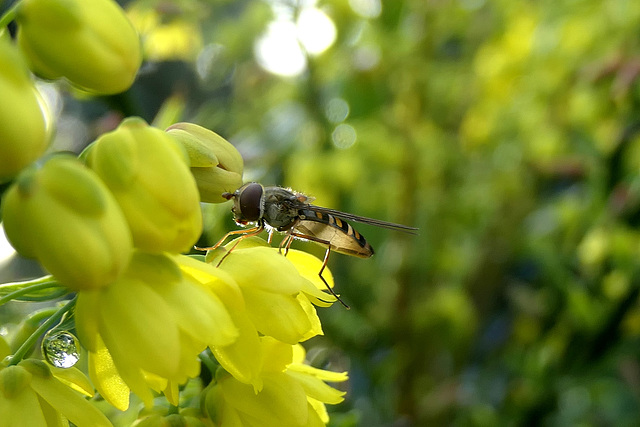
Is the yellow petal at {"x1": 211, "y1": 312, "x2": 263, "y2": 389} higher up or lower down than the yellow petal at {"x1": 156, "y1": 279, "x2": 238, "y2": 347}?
lower down

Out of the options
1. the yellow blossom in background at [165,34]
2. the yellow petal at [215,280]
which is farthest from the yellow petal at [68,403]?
the yellow blossom in background at [165,34]

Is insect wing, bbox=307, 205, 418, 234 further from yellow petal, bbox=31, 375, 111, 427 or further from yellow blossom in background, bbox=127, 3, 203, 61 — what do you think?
yellow blossom in background, bbox=127, 3, 203, 61

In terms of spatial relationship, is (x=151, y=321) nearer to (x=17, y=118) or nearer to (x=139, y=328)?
(x=139, y=328)

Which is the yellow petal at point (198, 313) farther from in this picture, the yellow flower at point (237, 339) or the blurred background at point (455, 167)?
the blurred background at point (455, 167)

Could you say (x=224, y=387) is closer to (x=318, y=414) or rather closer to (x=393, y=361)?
(x=318, y=414)

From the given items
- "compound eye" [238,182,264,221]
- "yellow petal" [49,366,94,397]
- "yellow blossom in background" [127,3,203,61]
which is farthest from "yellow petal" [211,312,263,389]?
"yellow blossom in background" [127,3,203,61]

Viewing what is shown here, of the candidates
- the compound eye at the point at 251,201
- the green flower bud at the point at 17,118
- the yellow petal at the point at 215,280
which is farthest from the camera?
the compound eye at the point at 251,201

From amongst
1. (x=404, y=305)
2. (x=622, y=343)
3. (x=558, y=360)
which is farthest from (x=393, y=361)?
(x=622, y=343)
